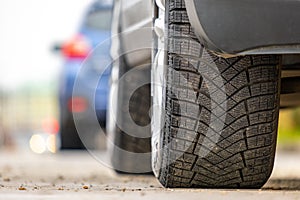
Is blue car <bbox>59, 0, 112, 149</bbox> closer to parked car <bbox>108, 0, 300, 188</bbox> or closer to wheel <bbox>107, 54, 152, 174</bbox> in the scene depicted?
wheel <bbox>107, 54, 152, 174</bbox>

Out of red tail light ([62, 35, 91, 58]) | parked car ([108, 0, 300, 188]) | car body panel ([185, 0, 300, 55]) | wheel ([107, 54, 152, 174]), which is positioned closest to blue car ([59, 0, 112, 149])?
red tail light ([62, 35, 91, 58])

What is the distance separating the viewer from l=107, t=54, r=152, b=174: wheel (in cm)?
527

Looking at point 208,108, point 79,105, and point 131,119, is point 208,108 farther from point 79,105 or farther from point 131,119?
point 79,105

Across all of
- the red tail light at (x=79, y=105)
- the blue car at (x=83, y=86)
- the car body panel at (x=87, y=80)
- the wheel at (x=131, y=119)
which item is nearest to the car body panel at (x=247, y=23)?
the wheel at (x=131, y=119)

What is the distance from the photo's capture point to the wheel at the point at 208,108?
3.45m

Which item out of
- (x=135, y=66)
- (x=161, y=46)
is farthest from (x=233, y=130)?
(x=135, y=66)

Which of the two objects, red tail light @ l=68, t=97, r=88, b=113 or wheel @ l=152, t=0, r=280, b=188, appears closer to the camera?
wheel @ l=152, t=0, r=280, b=188

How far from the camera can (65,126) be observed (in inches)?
372

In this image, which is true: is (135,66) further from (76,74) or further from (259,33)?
(76,74)

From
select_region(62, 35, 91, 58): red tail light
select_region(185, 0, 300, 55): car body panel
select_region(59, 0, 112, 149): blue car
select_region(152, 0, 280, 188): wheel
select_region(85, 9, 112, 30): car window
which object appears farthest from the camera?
select_region(62, 35, 91, 58): red tail light

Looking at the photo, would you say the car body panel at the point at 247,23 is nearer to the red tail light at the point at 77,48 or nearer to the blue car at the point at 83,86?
the blue car at the point at 83,86

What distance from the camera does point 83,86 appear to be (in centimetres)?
880

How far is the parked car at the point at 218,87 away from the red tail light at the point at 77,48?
17.2 ft

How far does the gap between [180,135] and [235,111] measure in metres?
0.23
